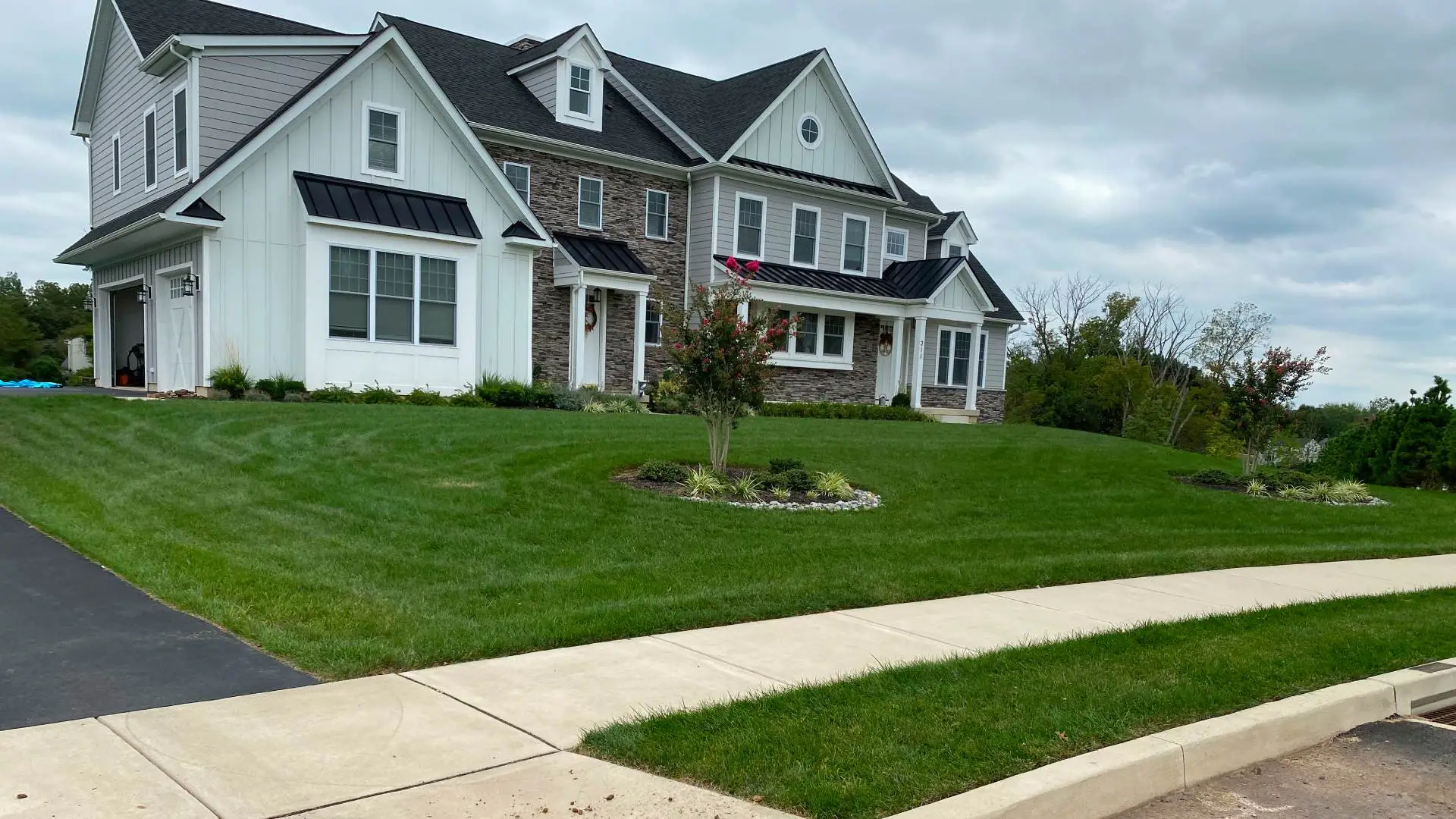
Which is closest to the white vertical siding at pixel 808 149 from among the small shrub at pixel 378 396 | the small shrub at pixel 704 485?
the small shrub at pixel 378 396

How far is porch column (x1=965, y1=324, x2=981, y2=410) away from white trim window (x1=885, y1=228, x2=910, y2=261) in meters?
3.35

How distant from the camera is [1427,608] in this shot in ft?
25.7

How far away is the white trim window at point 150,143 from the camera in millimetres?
19562

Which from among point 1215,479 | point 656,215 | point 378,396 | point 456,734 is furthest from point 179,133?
point 1215,479

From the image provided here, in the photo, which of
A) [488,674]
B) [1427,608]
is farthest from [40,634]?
[1427,608]

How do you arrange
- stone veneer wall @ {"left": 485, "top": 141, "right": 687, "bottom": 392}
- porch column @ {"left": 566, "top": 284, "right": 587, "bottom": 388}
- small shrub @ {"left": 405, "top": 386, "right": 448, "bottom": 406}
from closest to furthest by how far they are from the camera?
1. small shrub @ {"left": 405, "top": 386, "right": 448, "bottom": 406}
2. porch column @ {"left": 566, "top": 284, "right": 587, "bottom": 388}
3. stone veneer wall @ {"left": 485, "top": 141, "right": 687, "bottom": 392}

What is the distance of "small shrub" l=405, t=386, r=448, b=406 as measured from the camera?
58.1 feet

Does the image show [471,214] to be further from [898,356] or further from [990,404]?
[990,404]

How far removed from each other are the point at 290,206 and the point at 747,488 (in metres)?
11.3

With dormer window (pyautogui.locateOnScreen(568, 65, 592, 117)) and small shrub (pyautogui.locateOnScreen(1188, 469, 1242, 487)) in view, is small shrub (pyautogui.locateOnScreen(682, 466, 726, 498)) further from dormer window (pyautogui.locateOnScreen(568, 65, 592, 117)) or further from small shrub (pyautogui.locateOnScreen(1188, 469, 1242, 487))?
dormer window (pyautogui.locateOnScreen(568, 65, 592, 117))

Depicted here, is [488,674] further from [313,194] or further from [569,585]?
[313,194]

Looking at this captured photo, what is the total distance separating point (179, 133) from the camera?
18516mm

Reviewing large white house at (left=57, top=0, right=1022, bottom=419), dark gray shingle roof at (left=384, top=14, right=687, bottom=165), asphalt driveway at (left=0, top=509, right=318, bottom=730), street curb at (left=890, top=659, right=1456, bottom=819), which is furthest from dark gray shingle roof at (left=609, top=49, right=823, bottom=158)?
street curb at (left=890, top=659, right=1456, bottom=819)

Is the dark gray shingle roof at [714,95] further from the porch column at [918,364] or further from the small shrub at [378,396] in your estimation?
the small shrub at [378,396]
